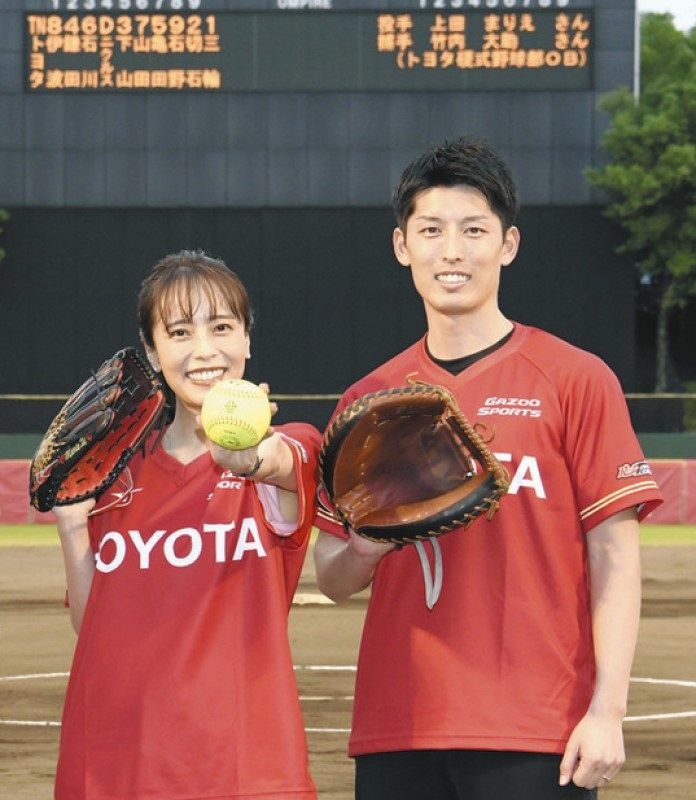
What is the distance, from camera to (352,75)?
2691 centimetres

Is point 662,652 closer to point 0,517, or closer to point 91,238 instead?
point 0,517

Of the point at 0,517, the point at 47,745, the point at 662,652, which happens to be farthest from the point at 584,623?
the point at 0,517

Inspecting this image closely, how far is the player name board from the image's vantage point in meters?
26.2

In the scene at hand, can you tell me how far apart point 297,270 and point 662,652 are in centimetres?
1836

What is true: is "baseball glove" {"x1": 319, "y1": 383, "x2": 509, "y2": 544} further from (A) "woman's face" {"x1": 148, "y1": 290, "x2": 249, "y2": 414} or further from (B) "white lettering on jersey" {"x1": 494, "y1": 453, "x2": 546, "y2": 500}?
(A) "woman's face" {"x1": 148, "y1": 290, "x2": 249, "y2": 414}

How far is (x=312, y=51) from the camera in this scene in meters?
26.7

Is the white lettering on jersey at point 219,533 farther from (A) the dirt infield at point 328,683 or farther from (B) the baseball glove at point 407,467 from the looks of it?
(A) the dirt infield at point 328,683

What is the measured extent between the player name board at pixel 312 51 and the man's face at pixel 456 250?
23118mm

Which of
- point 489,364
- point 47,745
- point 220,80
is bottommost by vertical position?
point 47,745

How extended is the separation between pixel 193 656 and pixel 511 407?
823mm

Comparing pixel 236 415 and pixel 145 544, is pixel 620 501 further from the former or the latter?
pixel 145 544

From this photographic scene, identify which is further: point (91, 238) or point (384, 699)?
point (91, 238)

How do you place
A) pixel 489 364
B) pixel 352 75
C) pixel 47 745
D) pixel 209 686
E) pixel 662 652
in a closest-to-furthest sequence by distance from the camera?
pixel 209 686, pixel 489 364, pixel 47 745, pixel 662 652, pixel 352 75

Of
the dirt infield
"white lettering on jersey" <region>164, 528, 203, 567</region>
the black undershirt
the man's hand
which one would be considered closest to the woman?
"white lettering on jersey" <region>164, 528, 203, 567</region>
